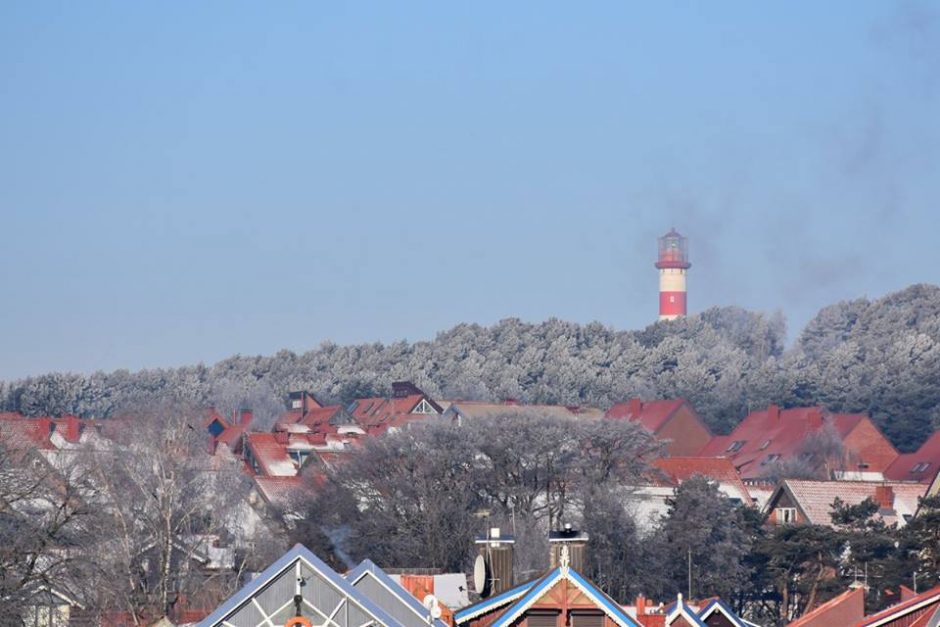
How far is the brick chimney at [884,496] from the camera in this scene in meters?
97.4

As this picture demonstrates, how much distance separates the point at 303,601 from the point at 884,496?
220 feet

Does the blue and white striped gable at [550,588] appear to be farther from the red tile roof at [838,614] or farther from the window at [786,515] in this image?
the window at [786,515]

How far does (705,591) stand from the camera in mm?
78750

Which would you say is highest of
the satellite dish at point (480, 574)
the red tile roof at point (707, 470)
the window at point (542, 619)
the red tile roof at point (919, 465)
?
the red tile roof at point (919, 465)

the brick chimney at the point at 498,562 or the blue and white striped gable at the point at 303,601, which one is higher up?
the brick chimney at the point at 498,562

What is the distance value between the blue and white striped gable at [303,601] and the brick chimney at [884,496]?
64.9 meters

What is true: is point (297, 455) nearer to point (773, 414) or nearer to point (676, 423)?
point (676, 423)

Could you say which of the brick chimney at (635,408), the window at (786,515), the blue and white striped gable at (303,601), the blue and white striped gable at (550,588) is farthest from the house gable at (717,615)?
the brick chimney at (635,408)

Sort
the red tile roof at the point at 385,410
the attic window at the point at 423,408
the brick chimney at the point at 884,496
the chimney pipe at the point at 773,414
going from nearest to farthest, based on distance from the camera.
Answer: the brick chimney at the point at 884,496 → the chimney pipe at the point at 773,414 → the red tile roof at the point at 385,410 → the attic window at the point at 423,408

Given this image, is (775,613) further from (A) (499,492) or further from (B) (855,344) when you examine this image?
(B) (855,344)

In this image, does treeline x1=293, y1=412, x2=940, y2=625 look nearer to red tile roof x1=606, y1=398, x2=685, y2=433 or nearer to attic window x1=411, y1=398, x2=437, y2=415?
red tile roof x1=606, y1=398, x2=685, y2=433

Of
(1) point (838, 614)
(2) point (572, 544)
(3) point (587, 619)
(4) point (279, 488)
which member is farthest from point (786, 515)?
(3) point (587, 619)

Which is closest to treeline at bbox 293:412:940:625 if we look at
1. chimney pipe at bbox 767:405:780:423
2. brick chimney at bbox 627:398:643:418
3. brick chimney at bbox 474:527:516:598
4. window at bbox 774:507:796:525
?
window at bbox 774:507:796:525

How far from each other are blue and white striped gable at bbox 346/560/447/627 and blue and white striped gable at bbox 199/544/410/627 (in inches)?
54.3
